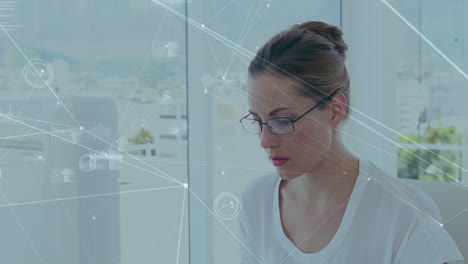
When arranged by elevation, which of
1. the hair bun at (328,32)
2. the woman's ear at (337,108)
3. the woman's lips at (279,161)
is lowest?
the woman's lips at (279,161)

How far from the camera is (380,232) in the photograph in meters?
1.18

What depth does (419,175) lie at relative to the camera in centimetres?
249

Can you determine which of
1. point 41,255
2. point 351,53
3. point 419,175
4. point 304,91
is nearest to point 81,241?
point 41,255

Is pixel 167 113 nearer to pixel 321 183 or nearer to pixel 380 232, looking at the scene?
pixel 321 183

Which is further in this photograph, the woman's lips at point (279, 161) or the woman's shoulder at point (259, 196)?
the woman's shoulder at point (259, 196)

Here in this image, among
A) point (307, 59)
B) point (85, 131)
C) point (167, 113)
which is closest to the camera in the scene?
point (85, 131)

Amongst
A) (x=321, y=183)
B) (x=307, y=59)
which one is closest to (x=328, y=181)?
(x=321, y=183)

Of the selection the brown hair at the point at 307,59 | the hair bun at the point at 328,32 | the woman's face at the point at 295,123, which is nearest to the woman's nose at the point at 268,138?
the woman's face at the point at 295,123

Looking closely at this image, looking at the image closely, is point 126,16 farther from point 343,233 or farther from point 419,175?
point 419,175

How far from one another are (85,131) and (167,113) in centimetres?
42

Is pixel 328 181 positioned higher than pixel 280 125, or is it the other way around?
pixel 280 125

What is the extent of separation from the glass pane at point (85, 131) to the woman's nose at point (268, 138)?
30 cm

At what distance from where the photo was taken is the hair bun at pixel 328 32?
121 cm

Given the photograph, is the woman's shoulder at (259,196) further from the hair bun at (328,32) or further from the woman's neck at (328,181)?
the hair bun at (328,32)
